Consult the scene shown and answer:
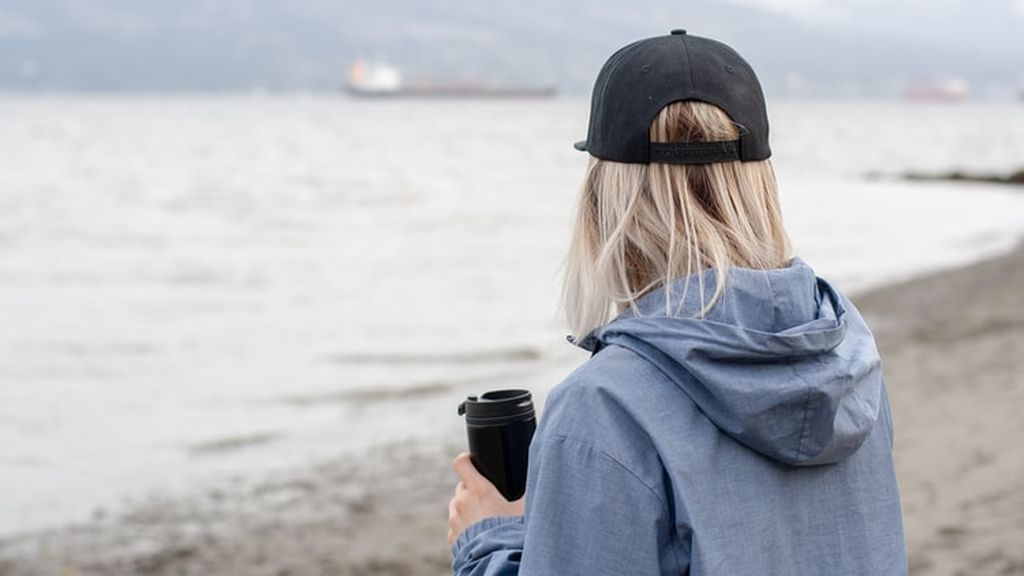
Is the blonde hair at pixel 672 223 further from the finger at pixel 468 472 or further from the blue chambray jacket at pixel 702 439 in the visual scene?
the finger at pixel 468 472

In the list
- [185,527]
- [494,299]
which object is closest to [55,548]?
[185,527]

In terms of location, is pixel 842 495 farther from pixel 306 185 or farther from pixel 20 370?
pixel 306 185

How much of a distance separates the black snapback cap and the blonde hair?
12 mm

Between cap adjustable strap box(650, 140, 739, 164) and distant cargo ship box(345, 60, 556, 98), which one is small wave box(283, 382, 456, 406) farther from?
distant cargo ship box(345, 60, 556, 98)

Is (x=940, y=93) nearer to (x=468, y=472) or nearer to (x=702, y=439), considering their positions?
(x=468, y=472)

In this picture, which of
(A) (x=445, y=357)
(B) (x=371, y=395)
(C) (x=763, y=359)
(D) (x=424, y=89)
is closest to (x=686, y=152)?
(C) (x=763, y=359)

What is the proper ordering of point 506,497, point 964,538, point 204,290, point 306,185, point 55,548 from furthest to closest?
point 306,185, point 204,290, point 55,548, point 964,538, point 506,497

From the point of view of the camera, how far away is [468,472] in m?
1.91

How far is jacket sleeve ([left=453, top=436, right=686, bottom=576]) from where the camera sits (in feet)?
4.91

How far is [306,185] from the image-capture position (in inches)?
1625

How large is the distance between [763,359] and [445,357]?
35.9 ft

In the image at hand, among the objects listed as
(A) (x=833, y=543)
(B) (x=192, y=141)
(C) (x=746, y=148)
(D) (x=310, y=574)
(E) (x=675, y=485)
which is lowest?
(D) (x=310, y=574)

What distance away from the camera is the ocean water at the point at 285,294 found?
30.5 feet

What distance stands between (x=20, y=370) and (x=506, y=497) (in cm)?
1121
